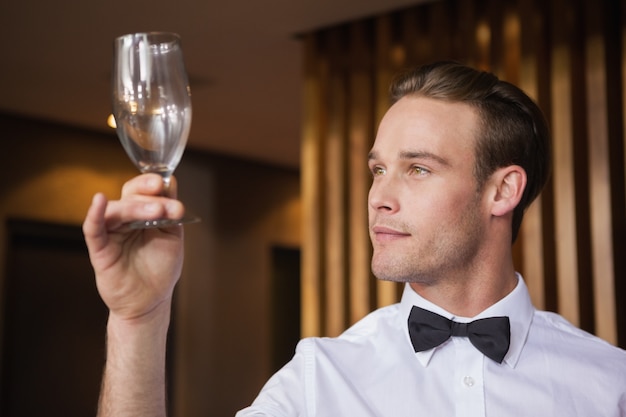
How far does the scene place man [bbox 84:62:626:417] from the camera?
183 centimetres

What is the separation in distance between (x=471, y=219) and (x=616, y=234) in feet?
5.31

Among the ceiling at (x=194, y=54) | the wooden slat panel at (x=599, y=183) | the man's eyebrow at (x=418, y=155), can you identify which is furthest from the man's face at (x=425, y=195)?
the ceiling at (x=194, y=54)

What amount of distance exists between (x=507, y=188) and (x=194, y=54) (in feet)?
9.07

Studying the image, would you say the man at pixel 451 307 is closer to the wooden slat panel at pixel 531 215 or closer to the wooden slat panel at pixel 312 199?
the wooden slat panel at pixel 531 215

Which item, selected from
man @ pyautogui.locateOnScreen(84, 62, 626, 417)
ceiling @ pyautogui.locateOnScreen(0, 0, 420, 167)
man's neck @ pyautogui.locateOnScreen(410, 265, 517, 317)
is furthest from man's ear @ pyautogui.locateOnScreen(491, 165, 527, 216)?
ceiling @ pyautogui.locateOnScreen(0, 0, 420, 167)

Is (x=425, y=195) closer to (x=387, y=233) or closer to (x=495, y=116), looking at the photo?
(x=387, y=233)

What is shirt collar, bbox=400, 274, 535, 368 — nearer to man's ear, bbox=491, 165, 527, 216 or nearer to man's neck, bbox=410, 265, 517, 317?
man's neck, bbox=410, 265, 517, 317

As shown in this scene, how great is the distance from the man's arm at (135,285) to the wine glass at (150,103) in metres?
0.04

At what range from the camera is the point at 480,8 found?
12.7 feet

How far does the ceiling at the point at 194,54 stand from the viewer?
3.91m

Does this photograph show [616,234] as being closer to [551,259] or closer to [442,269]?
[551,259]

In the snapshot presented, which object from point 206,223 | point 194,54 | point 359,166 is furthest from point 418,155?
point 206,223

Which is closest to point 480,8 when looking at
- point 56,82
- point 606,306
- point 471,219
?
point 606,306

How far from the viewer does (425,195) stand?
1968 millimetres
